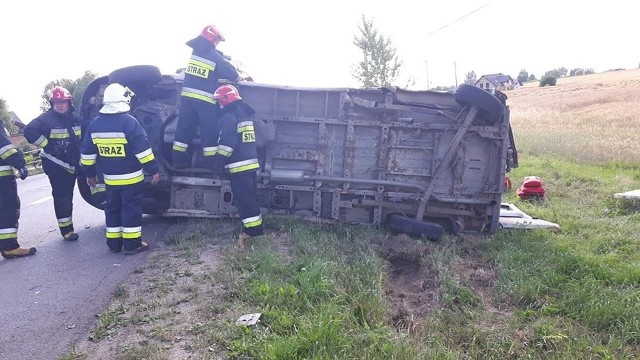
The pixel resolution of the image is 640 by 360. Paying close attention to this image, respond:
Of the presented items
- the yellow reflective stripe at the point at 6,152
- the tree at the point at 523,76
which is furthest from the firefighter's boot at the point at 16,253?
the tree at the point at 523,76

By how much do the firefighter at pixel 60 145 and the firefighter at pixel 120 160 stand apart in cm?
77

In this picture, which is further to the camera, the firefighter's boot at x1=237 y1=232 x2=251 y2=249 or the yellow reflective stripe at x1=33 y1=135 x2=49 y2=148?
the yellow reflective stripe at x1=33 y1=135 x2=49 y2=148

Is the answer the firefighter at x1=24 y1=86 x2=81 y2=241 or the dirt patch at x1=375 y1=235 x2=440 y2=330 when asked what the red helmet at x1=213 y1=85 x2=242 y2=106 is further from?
the dirt patch at x1=375 y1=235 x2=440 y2=330

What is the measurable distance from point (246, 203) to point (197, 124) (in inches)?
54.2

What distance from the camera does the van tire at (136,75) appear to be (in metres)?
6.56

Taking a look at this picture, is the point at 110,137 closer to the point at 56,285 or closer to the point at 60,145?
the point at 60,145

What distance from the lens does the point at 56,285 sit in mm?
4734

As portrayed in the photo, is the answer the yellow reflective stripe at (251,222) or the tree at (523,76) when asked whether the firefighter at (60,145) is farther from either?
the tree at (523,76)

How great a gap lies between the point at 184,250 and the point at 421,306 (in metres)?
2.81

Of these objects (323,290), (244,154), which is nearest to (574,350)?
(323,290)

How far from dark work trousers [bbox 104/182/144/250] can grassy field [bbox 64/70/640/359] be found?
1.33ft

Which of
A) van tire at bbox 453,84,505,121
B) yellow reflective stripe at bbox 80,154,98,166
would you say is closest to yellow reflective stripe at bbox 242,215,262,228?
yellow reflective stripe at bbox 80,154,98,166

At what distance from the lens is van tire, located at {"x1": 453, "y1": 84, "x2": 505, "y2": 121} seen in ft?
19.8

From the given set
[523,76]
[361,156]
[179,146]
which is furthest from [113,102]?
[523,76]
